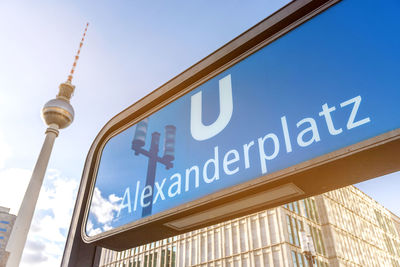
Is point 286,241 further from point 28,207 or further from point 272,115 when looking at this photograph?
point 28,207

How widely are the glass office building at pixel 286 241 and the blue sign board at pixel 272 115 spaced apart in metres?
33.4

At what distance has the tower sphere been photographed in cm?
5981

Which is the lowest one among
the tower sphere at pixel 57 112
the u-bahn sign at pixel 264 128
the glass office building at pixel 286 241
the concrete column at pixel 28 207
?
the u-bahn sign at pixel 264 128

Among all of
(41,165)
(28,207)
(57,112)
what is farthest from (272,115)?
(28,207)

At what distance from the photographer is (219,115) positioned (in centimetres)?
209

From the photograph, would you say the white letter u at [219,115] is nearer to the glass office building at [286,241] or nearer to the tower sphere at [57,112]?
the glass office building at [286,241]

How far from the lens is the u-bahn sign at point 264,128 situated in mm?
1415

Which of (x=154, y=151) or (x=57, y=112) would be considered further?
(x=57, y=112)

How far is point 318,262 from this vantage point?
121 ft

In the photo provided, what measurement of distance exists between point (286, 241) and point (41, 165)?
49.1 metres

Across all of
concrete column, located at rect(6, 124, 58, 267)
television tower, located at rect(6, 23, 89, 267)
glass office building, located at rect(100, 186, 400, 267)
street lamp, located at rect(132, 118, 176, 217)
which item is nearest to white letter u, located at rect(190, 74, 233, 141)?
street lamp, located at rect(132, 118, 176, 217)

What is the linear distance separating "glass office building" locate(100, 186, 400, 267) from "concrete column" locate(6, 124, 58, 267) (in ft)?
59.5

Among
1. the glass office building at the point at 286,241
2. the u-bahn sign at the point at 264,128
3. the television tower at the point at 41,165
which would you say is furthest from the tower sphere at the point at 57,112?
the u-bahn sign at the point at 264,128

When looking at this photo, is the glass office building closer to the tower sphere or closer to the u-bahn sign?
the tower sphere
